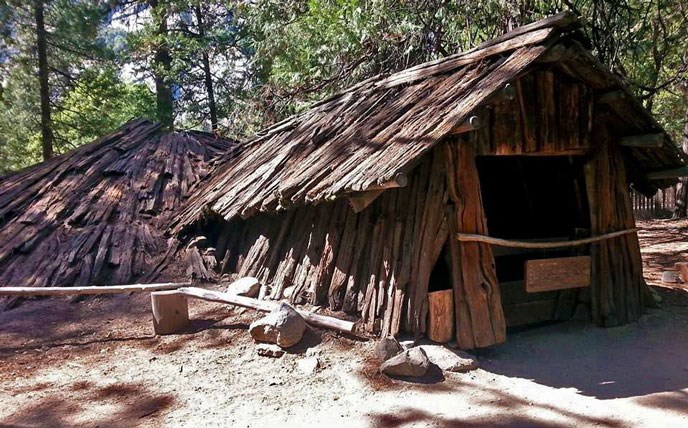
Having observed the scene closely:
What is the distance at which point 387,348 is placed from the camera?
4992 millimetres

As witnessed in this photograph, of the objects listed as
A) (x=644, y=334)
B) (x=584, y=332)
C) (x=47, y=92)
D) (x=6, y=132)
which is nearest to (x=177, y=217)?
(x=584, y=332)

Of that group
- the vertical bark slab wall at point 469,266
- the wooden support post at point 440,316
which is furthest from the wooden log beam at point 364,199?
the wooden support post at point 440,316

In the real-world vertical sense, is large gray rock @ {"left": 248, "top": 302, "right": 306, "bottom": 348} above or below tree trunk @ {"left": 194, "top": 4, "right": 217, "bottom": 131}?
below

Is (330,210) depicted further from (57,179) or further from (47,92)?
(47,92)

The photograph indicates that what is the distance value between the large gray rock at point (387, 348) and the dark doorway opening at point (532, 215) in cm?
174

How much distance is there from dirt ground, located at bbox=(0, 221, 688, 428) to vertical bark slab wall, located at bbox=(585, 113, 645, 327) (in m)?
0.27

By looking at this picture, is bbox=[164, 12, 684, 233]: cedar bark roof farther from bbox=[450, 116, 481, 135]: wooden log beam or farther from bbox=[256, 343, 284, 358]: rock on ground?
bbox=[256, 343, 284, 358]: rock on ground

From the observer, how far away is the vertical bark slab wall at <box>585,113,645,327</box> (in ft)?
20.6

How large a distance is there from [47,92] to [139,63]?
6154 mm

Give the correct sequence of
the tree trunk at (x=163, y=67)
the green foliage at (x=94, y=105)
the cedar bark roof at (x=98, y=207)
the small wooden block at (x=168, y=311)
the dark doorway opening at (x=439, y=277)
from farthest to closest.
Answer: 1. the tree trunk at (x=163, y=67)
2. the green foliage at (x=94, y=105)
3. the cedar bark roof at (x=98, y=207)
4. the dark doorway opening at (x=439, y=277)
5. the small wooden block at (x=168, y=311)

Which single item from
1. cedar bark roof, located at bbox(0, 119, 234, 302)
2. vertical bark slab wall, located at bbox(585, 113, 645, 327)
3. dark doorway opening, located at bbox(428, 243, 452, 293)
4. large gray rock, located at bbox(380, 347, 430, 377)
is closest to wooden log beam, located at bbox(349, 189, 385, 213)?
large gray rock, located at bbox(380, 347, 430, 377)

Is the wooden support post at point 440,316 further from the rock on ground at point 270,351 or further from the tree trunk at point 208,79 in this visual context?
the tree trunk at point 208,79

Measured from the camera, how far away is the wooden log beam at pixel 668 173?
6498 mm

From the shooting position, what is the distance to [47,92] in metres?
16.2
